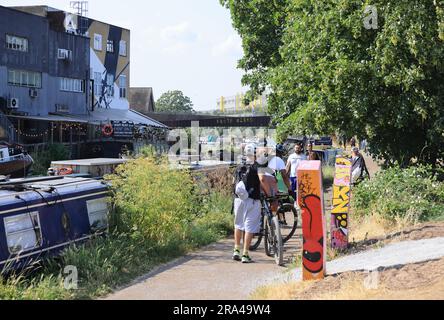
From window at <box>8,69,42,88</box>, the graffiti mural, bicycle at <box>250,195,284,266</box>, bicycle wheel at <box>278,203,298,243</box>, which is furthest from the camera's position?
window at <box>8,69,42,88</box>

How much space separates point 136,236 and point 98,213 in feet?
→ 2.55

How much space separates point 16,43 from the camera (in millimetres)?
41719

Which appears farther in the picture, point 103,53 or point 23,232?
point 103,53

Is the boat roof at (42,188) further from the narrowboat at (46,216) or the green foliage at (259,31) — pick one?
the green foliage at (259,31)

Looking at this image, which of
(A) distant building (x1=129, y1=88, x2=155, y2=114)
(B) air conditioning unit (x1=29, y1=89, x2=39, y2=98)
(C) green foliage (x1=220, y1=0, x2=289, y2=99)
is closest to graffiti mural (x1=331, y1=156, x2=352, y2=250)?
(C) green foliage (x1=220, y1=0, x2=289, y2=99)

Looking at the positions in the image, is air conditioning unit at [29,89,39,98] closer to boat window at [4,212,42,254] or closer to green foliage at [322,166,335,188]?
green foliage at [322,166,335,188]

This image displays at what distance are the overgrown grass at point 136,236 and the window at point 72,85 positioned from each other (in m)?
35.5

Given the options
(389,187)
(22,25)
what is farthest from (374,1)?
(22,25)

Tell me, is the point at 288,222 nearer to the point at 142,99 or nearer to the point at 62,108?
the point at 62,108

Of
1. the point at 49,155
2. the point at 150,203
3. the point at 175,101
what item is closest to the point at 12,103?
the point at 49,155

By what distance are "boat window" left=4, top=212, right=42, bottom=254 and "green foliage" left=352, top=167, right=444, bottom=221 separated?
19.5 feet

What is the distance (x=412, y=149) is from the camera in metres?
17.3

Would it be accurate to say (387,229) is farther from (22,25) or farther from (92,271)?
(22,25)

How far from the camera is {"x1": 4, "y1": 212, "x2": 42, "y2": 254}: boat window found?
28.6ft
